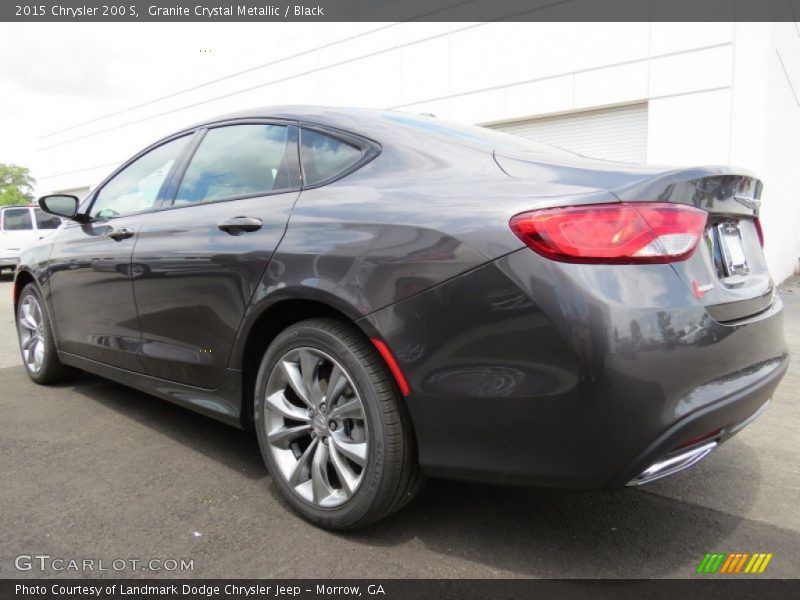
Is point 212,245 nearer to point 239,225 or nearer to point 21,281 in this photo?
point 239,225

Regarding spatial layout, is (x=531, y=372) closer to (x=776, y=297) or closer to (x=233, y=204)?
(x=776, y=297)

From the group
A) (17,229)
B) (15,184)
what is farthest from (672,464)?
(15,184)

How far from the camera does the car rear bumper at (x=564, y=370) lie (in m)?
1.61

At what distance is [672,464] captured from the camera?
1770 millimetres

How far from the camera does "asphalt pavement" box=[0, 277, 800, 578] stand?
1998 mm

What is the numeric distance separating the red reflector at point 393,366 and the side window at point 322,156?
2.59 ft

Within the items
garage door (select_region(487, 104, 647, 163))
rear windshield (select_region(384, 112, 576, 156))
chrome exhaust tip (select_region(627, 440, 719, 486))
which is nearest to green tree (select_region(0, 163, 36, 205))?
garage door (select_region(487, 104, 647, 163))

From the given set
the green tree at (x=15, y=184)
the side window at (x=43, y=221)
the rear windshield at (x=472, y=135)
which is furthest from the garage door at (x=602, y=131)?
the green tree at (x=15, y=184)

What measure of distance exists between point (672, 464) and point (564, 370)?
493 mm

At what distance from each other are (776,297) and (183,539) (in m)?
2.44

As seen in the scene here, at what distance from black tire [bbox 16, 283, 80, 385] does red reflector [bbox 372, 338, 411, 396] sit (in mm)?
2985

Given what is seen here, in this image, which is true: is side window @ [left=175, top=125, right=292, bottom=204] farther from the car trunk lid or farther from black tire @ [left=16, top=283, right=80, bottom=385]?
black tire @ [left=16, top=283, right=80, bottom=385]

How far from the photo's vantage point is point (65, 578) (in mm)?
1931
